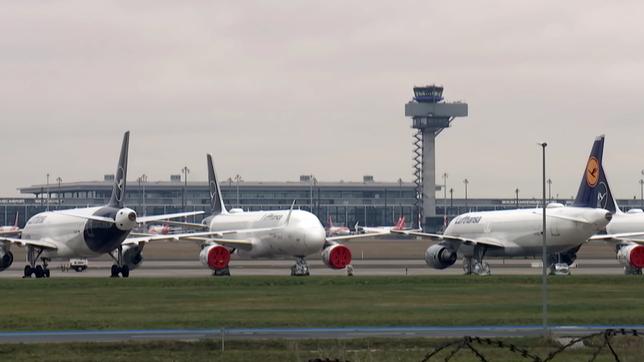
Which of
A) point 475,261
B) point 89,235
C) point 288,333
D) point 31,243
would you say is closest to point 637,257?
point 475,261

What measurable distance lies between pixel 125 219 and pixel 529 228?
97.7 feet

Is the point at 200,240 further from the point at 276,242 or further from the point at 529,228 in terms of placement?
the point at 529,228

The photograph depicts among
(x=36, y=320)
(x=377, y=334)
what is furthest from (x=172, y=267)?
(x=377, y=334)

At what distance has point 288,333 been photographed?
45.2 meters

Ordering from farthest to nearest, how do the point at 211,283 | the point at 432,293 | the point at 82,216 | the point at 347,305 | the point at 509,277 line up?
the point at 82,216, the point at 509,277, the point at 211,283, the point at 432,293, the point at 347,305

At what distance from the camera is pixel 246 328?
159 ft

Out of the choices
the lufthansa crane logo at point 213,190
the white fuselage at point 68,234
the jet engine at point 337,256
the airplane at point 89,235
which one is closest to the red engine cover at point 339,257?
the jet engine at point 337,256

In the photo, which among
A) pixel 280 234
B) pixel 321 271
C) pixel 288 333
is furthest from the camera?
pixel 321 271

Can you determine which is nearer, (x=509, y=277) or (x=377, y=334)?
(x=377, y=334)

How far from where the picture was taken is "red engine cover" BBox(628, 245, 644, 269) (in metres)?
92.6

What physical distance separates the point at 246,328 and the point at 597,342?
13.1 meters

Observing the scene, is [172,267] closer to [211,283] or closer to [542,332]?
[211,283]

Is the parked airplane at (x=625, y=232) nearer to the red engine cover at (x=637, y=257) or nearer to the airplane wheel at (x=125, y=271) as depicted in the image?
the red engine cover at (x=637, y=257)

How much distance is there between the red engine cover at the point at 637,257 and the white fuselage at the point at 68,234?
35.4 metres
